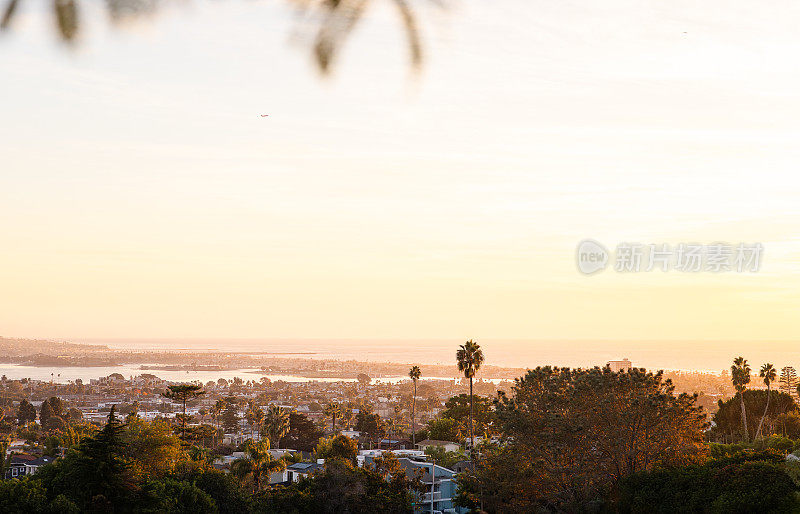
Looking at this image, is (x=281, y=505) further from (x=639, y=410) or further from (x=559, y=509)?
(x=639, y=410)

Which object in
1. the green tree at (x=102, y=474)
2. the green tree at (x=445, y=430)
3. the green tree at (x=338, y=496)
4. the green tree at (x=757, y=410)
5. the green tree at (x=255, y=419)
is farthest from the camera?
the green tree at (x=255, y=419)

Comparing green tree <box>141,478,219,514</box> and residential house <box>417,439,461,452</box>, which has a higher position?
green tree <box>141,478,219,514</box>

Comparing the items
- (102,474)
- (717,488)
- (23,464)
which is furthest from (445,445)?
(717,488)

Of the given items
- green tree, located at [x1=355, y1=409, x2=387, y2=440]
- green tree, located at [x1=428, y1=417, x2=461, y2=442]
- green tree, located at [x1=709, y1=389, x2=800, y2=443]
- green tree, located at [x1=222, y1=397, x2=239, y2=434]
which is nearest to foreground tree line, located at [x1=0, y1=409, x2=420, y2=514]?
green tree, located at [x1=428, y1=417, x2=461, y2=442]

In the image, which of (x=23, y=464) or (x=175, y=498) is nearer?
(x=175, y=498)

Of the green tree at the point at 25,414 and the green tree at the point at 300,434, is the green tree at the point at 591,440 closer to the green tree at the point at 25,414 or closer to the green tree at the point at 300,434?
the green tree at the point at 300,434

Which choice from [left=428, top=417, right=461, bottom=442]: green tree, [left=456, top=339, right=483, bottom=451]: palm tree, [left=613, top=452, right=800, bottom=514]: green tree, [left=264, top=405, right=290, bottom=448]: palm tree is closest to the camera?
[left=613, top=452, right=800, bottom=514]: green tree

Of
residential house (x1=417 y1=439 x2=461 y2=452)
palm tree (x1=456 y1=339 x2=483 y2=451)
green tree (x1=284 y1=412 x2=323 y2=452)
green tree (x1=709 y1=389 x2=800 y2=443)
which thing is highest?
palm tree (x1=456 y1=339 x2=483 y2=451)

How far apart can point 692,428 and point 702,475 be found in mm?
3353

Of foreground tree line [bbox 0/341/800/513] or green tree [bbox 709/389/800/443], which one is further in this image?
green tree [bbox 709/389/800/443]

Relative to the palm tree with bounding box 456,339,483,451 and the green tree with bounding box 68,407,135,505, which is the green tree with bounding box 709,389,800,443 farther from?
the green tree with bounding box 68,407,135,505

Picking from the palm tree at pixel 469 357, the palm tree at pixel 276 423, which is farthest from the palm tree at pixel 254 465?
the palm tree at pixel 276 423

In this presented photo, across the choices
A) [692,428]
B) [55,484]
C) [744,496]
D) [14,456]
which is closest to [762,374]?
[692,428]

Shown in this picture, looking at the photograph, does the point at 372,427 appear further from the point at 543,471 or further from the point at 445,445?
the point at 543,471
